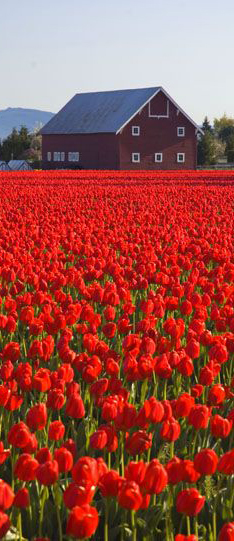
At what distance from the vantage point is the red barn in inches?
2648

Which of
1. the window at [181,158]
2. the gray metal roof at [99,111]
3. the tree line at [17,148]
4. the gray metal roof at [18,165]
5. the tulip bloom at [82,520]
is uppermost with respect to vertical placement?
the gray metal roof at [99,111]

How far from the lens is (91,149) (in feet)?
224

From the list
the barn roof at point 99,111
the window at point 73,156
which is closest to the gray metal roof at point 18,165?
the window at point 73,156

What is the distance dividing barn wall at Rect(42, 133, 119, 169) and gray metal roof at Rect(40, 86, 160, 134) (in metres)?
0.54

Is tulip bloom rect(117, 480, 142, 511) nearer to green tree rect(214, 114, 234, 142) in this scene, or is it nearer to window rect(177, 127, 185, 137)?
window rect(177, 127, 185, 137)

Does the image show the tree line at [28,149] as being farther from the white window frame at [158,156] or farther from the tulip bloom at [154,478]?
the tulip bloom at [154,478]

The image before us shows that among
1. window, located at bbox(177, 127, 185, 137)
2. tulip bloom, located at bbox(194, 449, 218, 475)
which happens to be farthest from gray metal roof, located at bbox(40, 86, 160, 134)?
tulip bloom, located at bbox(194, 449, 218, 475)

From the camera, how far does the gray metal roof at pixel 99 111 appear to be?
67375mm

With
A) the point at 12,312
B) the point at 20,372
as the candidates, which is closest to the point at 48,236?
the point at 12,312

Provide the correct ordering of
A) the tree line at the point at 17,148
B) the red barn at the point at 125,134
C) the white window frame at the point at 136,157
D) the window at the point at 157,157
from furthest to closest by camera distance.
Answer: the tree line at the point at 17,148 < the window at the point at 157,157 < the white window frame at the point at 136,157 < the red barn at the point at 125,134

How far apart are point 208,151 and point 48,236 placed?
73.0m

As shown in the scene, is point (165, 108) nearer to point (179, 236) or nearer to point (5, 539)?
point (179, 236)

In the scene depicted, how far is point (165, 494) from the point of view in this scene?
382 cm

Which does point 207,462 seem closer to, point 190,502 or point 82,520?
point 190,502
